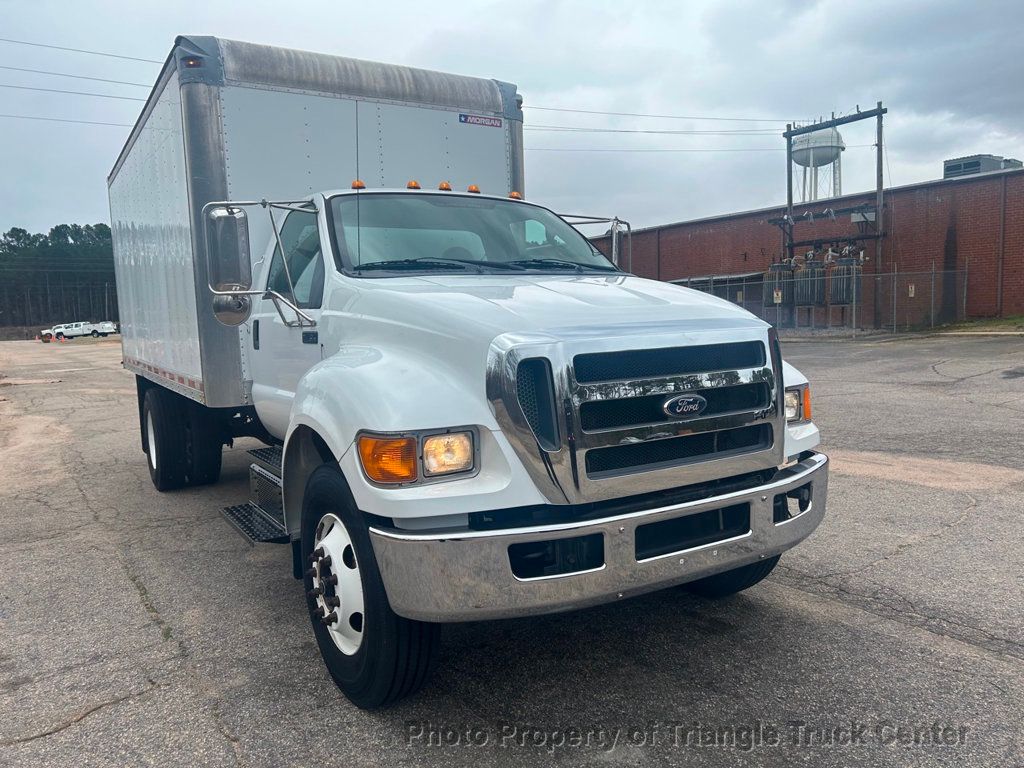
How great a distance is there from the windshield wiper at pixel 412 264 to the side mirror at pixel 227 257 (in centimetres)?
57

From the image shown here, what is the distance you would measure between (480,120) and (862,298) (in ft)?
86.2

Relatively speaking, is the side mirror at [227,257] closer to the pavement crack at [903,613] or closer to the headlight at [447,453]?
the headlight at [447,453]

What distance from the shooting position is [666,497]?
3107 mm

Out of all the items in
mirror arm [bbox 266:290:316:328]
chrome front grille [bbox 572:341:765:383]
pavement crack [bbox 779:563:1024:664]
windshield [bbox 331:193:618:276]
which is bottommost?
pavement crack [bbox 779:563:1024:664]

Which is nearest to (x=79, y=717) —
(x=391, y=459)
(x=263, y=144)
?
(x=391, y=459)

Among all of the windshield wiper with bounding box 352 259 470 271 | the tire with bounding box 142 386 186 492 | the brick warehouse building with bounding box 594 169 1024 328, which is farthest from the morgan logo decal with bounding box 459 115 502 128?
the brick warehouse building with bounding box 594 169 1024 328

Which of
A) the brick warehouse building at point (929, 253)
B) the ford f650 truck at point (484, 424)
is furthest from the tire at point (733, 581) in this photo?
the brick warehouse building at point (929, 253)

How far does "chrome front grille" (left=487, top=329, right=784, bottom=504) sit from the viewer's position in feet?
9.33

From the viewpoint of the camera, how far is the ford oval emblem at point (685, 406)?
304 cm

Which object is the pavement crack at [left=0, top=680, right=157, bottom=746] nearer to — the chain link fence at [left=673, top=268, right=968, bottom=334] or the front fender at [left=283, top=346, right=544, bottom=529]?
the front fender at [left=283, top=346, right=544, bottom=529]

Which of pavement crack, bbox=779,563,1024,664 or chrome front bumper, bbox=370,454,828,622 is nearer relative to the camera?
chrome front bumper, bbox=370,454,828,622

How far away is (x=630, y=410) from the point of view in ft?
9.81

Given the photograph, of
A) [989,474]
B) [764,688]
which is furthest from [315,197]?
[989,474]

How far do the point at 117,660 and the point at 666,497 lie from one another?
272cm
